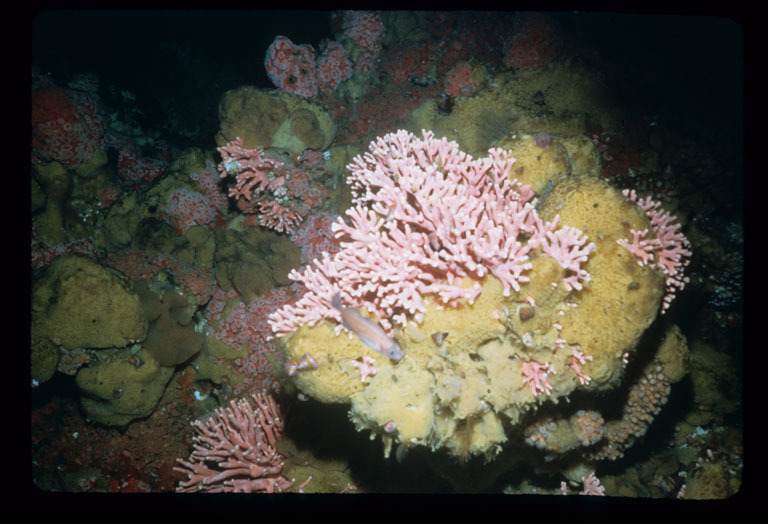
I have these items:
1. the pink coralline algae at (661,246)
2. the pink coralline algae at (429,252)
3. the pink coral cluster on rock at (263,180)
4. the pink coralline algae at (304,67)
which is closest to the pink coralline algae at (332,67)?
the pink coralline algae at (304,67)

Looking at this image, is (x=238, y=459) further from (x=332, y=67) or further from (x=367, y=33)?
(x=367, y=33)

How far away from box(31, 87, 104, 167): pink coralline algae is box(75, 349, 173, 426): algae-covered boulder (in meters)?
3.32

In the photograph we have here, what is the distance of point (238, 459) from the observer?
2992mm

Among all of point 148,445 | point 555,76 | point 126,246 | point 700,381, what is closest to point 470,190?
point 555,76

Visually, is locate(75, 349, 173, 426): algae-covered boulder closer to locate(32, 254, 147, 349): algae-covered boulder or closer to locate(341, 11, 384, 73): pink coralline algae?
locate(32, 254, 147, 349): algae-covered boulder

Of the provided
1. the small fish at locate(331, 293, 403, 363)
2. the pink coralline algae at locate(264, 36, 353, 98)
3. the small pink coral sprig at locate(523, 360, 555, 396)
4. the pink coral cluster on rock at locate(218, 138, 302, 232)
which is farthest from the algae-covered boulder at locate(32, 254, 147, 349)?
the small pink coral sprig at locate(523, 360, 555, 396)

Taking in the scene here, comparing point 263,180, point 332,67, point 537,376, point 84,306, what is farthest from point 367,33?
point 537,376

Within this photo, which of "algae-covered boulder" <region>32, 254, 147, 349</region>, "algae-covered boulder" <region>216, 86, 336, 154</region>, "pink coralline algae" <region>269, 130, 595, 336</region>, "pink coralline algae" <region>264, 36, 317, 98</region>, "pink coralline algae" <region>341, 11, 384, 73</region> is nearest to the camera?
"pink coralline algae" <region>269, 130, 595, 336</region>

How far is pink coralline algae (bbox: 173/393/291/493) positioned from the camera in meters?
2.93

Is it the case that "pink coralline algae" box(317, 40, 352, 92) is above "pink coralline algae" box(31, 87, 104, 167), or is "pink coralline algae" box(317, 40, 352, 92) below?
above

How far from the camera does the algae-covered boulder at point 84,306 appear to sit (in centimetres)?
335

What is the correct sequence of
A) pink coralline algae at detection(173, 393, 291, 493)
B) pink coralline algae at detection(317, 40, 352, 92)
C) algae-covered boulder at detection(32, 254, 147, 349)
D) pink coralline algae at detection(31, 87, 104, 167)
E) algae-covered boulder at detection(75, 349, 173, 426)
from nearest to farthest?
1. pink coralline algae at detection(173, 393, 291, 493)
2. algae-covered boulder at detection(32, 254, 147, 349)
3. algae-covered boulder at detection(75, 349, 173, 426)
4. pink coralline algae at detection(31, 87, 104, 167)
5. pink coralline algae at detection(317, 40, 352, 92)

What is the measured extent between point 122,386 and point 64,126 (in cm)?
409

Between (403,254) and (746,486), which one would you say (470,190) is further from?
(746,486)
